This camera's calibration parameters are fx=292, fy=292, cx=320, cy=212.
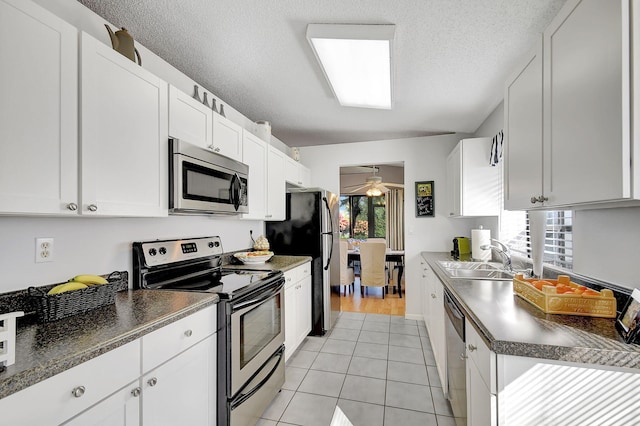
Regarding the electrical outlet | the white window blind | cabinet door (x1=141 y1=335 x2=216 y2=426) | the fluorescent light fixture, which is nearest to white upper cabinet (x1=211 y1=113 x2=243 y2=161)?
the fluorescent light fixture

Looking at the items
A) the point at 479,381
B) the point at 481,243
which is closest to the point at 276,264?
the point at 479,381

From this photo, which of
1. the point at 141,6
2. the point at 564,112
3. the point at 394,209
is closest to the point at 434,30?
the point at 564,112

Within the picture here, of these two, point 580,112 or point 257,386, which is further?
point 257,386

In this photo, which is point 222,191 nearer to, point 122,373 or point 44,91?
point 44,91

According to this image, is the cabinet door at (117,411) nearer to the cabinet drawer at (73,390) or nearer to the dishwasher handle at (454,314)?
the cabinet drawer at (73,390)

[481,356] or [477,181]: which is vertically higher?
[477,181]

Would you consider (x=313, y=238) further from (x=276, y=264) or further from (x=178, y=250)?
(x=178, y=250)

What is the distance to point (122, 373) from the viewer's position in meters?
1.03

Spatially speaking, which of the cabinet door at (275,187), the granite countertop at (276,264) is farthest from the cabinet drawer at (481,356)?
the cabinet door at (275,187)

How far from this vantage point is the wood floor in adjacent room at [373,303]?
4270mm

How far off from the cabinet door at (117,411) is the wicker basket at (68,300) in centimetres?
42

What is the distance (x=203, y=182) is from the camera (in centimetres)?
195

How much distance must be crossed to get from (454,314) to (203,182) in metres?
1.77

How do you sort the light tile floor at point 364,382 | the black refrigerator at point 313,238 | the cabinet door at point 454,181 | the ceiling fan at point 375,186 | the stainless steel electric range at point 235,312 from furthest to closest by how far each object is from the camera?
the ceiling fan at point 375,186 → the black refrigerator at point 313,238 → the cabinet door at point 454,181 → the light tile floor at point 364,382 → the stainless steel electric range at point 235,312
